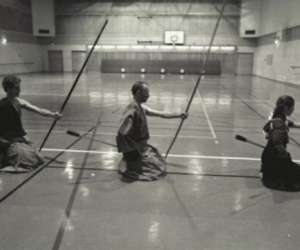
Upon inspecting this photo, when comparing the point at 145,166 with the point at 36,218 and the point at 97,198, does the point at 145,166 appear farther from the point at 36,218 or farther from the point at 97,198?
the point at 36,218

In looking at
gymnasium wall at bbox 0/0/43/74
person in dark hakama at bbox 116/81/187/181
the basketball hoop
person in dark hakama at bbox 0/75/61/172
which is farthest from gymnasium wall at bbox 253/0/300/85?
gymnasium wall at bbox 0/0/43/74

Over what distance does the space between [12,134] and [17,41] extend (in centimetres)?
2340

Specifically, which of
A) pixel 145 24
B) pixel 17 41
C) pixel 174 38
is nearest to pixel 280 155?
pixel 174 38

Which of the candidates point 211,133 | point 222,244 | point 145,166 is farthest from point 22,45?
point 222,244

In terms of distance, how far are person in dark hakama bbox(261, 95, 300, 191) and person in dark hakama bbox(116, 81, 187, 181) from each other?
3.51 ft

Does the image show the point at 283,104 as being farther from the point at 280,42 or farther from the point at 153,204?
the point at 280,42

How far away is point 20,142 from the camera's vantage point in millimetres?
4086

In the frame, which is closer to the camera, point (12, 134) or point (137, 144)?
point (137, 144)

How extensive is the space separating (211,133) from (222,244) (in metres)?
4.00

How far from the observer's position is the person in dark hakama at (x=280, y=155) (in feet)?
11.2

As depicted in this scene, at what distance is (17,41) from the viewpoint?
24812 mm

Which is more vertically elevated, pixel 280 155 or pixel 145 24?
pixel 145 24

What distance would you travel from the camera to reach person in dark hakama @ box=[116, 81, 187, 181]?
3738 mm

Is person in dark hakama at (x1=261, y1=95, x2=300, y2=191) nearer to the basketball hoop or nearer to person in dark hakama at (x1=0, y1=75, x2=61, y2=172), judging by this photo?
person in dark hakama at (x1=0, y1=75, x2=61, y2=172)
